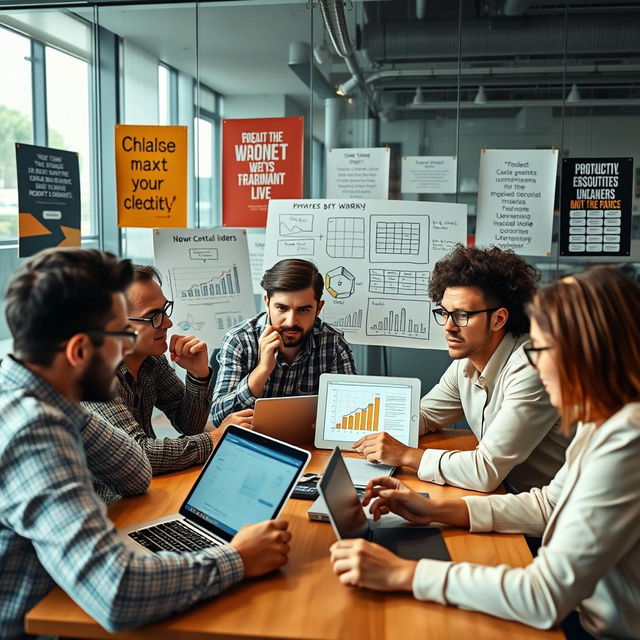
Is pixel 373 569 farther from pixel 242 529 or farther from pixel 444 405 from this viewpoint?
pixel 444 405

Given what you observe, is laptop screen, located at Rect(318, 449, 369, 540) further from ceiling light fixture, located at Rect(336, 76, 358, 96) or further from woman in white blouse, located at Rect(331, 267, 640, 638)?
ceiling light fixture, located at Rect(336, 76, 358, 96)

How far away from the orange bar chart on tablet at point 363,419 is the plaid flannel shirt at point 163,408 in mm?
439

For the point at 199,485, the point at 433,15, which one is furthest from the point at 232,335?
the point at 433,15

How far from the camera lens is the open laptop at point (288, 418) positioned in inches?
85.3

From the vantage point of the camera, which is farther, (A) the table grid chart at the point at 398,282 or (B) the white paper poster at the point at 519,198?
(B) the white paper poster at the point at 519,198

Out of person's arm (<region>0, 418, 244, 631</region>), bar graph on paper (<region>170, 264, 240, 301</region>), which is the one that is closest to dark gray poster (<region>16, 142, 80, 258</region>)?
bar graph on paper (<region>170, 264, 240, 301</region>)

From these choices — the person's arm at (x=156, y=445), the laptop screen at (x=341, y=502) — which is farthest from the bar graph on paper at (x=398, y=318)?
the laptop screen at (x=341, y=502)

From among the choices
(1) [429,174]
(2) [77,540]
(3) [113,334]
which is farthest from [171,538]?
(1) [429,174]

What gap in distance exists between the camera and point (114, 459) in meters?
1.66

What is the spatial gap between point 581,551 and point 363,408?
1070 millimetres

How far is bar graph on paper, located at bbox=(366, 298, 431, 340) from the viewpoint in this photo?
3525 mm

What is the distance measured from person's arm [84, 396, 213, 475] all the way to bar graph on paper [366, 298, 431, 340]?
169 cm

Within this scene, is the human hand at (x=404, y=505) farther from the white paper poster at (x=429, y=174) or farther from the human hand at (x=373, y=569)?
the white paper poster at (x=429, y=174)

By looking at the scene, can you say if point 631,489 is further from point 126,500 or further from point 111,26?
point 111,26
